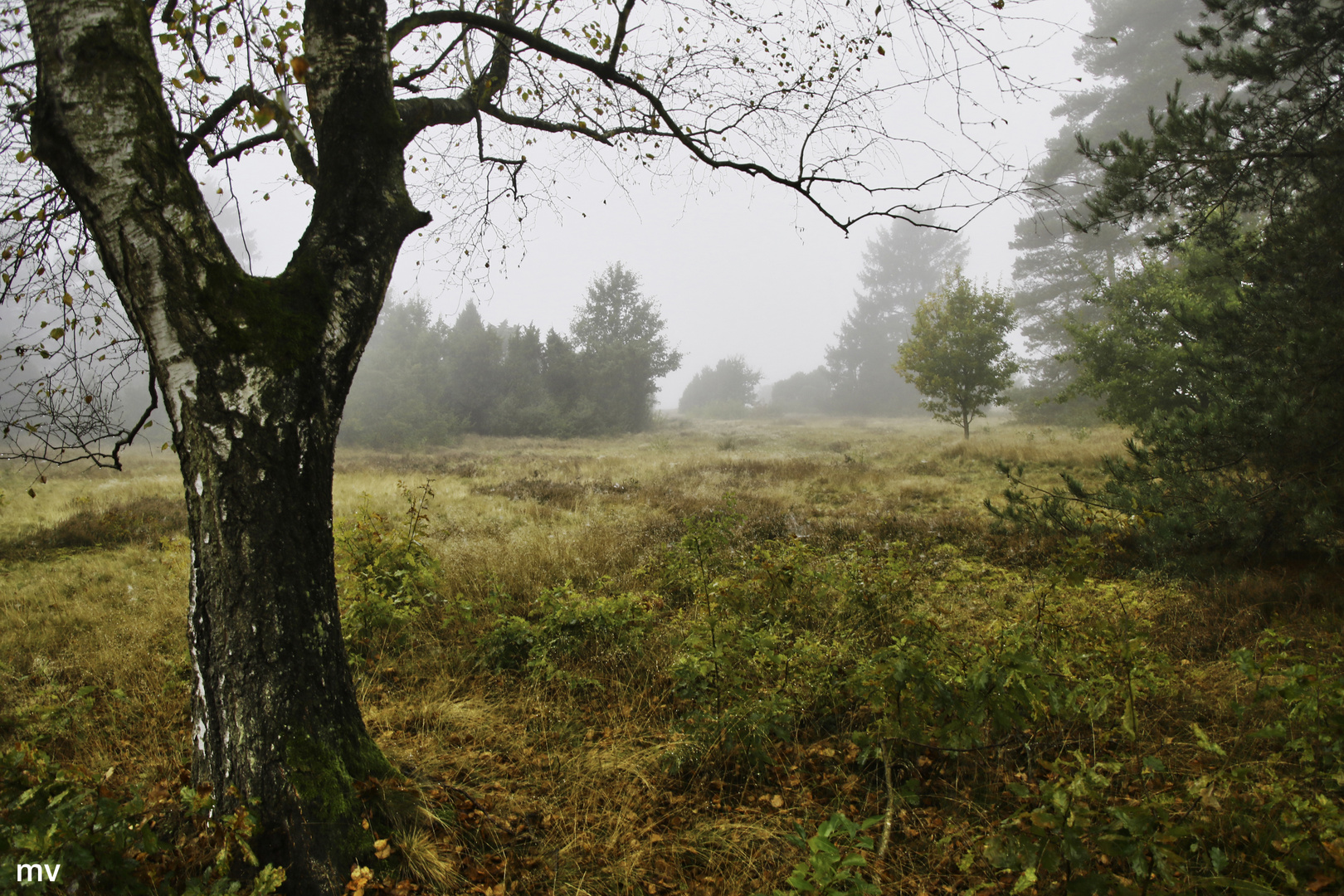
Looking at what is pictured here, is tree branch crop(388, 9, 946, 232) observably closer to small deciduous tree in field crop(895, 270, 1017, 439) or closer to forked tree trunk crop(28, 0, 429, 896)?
forked tree trunk crop(28, 0, 429, 896)

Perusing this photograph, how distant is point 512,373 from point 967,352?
22.8 metres

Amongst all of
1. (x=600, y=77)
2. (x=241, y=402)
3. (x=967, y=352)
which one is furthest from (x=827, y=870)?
(x=967, y=352)

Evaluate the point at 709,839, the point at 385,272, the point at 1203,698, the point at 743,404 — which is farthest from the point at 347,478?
the point at 743,404

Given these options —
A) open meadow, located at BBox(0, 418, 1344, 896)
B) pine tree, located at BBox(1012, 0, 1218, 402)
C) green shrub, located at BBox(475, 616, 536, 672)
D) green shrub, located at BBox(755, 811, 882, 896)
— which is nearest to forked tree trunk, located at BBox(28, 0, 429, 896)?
open meadow, located at BBox(0, 418, 1344, 896)

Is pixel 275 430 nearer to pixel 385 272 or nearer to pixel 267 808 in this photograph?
pixel 385 272

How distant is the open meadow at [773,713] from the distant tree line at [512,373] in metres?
22.7

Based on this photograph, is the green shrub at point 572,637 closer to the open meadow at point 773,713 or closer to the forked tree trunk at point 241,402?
the open meadow at point 773,713

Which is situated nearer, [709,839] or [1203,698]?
[709,839]

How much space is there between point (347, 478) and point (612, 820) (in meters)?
13.7

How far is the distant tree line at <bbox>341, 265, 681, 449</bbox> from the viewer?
28.6m

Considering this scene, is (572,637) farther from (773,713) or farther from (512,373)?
(512,373)

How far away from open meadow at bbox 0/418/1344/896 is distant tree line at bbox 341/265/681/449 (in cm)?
2268

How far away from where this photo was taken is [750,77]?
13.9 ft


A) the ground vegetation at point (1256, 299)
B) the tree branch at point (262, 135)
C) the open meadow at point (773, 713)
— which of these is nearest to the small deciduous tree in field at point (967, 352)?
the ground vegetation at point (1256, 299)
